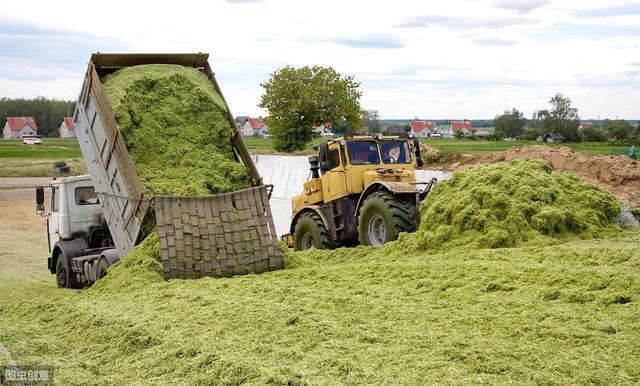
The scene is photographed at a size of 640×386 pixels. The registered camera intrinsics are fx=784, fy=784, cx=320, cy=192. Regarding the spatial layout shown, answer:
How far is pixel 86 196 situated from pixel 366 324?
8831mm

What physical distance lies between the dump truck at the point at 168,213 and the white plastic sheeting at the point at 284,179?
24.8 feet

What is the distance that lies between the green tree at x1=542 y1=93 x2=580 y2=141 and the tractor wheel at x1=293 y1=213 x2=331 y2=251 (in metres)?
48.9

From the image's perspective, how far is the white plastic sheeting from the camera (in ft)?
70.3

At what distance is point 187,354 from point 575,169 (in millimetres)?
12246

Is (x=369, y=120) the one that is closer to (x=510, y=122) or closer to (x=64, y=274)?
(x=510, y=122)

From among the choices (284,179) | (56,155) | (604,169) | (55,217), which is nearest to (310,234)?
(55,217)

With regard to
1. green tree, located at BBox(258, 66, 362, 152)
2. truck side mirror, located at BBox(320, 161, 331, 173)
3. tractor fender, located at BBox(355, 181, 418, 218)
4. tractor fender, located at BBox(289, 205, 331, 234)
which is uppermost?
green tree, located at BBox(258, 66, 362, 152)

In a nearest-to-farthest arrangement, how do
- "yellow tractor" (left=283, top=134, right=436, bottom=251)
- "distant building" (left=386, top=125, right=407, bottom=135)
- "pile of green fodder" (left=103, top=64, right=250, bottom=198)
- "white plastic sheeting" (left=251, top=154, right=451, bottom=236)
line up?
"pile of green fodder" (left=103, top=64, right=250, bottom=198), "yellow tractor" (left=283, top=134, right=436, bottom=251), "distant building" (left=386, top=125, right=407, bottom=135), "white plastic sheeting" (left=251, top=154, right=451, bottom=236)

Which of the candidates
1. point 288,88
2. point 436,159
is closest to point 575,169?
point 436,159

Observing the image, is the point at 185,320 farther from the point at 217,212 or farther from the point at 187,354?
the point at 217,212

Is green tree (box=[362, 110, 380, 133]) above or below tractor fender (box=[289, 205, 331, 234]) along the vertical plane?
above

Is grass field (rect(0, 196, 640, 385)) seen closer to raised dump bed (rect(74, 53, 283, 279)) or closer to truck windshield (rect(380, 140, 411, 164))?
raised dump bed (rect(74, 53, 283, 279))

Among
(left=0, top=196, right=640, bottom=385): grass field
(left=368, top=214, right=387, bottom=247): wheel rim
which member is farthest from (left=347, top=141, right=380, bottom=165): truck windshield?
(left=0, top=196, right=640, bottom=385): grass field

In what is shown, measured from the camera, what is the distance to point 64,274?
14.7 meters
